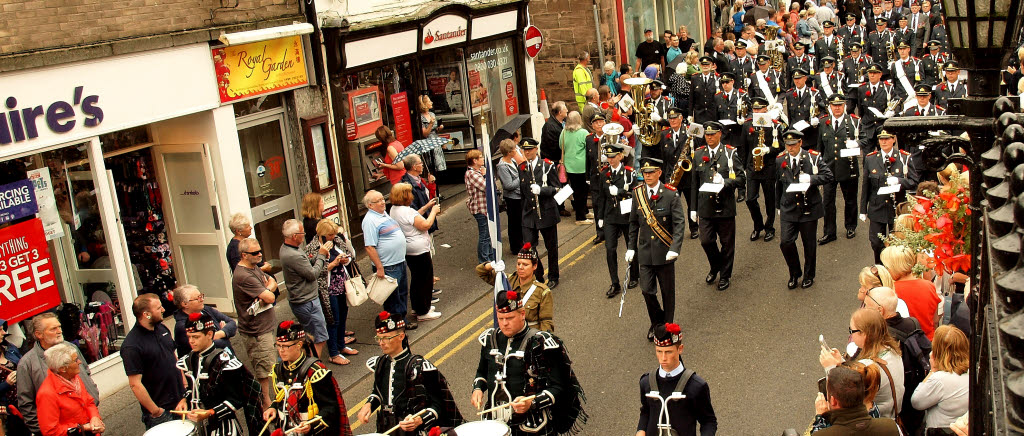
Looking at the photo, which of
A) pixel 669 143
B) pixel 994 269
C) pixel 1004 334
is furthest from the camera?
pixel 669 143

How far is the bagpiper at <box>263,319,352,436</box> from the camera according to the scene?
7746mm

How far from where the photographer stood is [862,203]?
43.8 ft

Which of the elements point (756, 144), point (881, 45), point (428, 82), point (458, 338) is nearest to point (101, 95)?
point (458, 338)

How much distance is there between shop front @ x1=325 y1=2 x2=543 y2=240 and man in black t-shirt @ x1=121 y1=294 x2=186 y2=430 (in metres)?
5.53

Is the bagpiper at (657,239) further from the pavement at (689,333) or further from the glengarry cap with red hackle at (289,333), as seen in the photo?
the glengarry cap with red hackle at (289,333)

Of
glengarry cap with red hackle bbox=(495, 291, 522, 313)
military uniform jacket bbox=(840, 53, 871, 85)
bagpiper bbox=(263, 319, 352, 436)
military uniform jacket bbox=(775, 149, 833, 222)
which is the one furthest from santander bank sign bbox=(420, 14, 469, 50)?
glengarry cap with red hackle bbox=(495, 291, 522, 313)

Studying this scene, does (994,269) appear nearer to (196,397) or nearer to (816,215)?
(196,397)

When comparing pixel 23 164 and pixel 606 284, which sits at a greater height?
pixel 23 164

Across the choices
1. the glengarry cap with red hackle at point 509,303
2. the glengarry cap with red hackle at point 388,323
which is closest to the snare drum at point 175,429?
the glengarry cap with red hackle at point 388,323

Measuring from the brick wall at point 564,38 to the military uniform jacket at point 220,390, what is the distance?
1658cm

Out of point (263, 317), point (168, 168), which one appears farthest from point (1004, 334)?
point (168, 168)

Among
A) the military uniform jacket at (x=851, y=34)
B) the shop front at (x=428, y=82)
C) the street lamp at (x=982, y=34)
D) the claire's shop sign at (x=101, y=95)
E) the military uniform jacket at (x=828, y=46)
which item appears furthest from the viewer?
the military uniform jacket at (x=851, y=34)

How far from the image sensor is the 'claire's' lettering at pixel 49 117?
1038 centimetres

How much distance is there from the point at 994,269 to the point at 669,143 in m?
14.3
